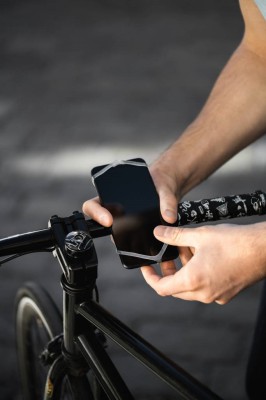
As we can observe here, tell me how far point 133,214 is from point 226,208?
0.15 metres

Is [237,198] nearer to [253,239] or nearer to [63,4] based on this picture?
[253,239]

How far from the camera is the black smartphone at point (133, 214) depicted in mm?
848

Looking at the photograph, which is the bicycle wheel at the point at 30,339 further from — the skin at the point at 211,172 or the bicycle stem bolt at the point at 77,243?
the bicycle stem bolt at the point at 77,243

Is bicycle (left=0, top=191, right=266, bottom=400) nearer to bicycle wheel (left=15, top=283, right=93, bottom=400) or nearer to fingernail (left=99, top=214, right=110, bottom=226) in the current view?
fingernail (left=99, top=214, right=110, bottom=226)

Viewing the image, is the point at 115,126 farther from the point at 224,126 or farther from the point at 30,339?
the point at 224,126

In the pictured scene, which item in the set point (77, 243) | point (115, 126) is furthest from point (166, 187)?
point (115, 126)

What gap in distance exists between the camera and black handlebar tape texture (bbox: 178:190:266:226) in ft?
2.69

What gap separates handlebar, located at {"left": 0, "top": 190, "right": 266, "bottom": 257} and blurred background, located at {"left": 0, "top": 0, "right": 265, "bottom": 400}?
113 cm

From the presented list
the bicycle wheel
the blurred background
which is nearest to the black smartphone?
the bicycle wheel

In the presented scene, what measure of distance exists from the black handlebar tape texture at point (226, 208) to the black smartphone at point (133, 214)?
0.06 meters

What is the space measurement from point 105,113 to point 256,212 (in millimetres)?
2610

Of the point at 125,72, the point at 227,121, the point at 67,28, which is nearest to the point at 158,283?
the point at 227,121

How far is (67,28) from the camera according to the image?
4207 mm

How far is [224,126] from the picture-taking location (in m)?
1.13
